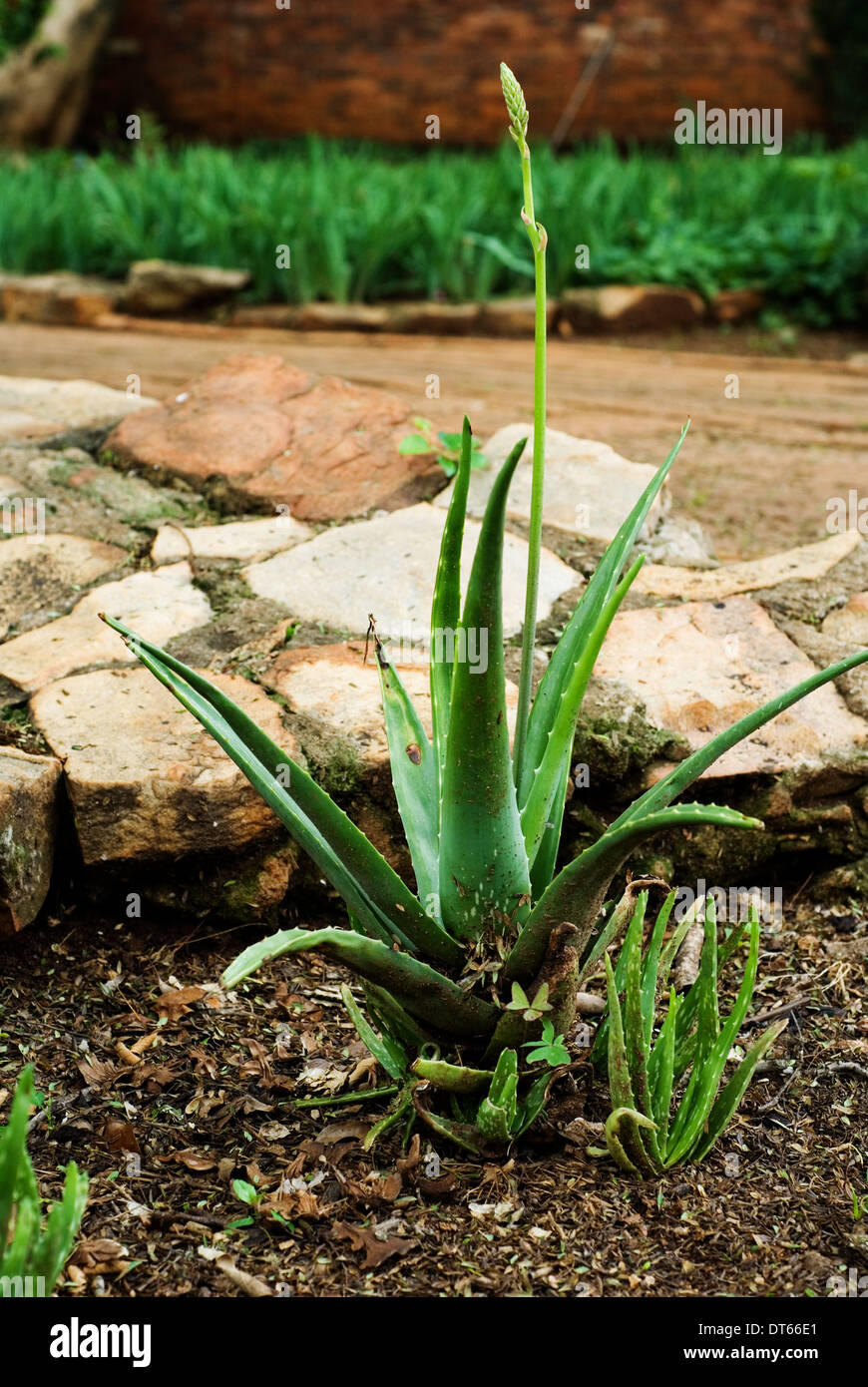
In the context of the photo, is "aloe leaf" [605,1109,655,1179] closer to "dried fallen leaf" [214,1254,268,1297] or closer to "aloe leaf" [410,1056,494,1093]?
"aloe leaf" [410,1056,494,1093]

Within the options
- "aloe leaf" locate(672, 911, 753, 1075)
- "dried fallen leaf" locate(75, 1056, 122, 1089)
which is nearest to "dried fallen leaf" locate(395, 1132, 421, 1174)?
"aloe leaf" locate(672, 911, 753, 1075)

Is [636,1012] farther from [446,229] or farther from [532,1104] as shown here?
[446,229]

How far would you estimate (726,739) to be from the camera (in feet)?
4.77

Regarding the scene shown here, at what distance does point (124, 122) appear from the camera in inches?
431

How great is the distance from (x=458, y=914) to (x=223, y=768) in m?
0.69

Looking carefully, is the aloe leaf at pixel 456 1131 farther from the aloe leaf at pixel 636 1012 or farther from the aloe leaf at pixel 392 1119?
the aloe leaf at pixel 636 1012

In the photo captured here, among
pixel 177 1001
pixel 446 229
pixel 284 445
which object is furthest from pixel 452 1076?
pixel 446 229

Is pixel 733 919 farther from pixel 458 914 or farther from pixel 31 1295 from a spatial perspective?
pixel 31 1295

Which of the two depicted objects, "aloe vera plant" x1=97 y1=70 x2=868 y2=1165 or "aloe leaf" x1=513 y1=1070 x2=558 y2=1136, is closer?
"aloe vera plant" x1=97 y1=70 x2=868 y2=1165

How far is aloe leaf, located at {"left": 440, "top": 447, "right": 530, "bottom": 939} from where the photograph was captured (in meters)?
1.30

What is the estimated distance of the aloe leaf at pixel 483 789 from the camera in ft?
4.25

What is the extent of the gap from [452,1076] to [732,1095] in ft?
1.20

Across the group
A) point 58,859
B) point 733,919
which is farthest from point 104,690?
point 733,919

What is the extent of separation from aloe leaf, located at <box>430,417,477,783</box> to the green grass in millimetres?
4495
